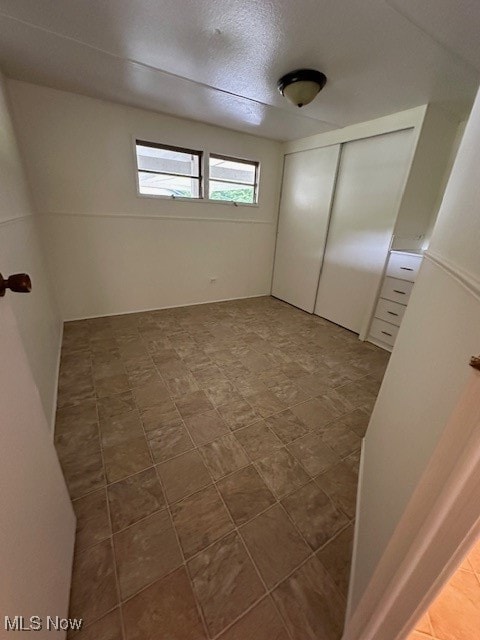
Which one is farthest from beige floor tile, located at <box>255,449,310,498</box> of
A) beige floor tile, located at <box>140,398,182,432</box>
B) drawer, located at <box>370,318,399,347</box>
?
drawer, located at <box>370,318,399,347</box>

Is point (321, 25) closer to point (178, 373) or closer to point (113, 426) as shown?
point (178, 373)

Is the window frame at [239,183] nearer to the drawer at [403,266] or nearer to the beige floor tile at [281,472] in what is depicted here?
the drawer at [403,266]

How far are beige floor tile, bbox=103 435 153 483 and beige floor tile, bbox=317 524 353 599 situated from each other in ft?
3.18

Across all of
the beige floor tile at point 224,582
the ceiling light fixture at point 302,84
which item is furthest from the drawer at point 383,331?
the beige floor tile at point 224,582

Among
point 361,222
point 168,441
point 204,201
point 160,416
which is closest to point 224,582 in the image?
point 168,441

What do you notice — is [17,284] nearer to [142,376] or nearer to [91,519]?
[91,519]

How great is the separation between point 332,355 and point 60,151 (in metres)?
3.45

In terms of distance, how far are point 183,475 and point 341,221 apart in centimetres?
311

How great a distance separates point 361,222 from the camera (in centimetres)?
291

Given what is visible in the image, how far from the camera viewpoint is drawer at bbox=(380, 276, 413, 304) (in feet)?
8.41

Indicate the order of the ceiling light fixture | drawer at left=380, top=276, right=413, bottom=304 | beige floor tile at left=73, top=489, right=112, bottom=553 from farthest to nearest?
drawer at left=380, top=276, right=413, bottom=304 < the ceiling light fixture < beige floor tile at left=73, top=489, right=112, bottom=553

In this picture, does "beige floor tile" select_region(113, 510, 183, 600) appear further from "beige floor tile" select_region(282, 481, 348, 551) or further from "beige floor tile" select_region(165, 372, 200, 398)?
"beige floor tile" select_region(165, 372, 200, 398)

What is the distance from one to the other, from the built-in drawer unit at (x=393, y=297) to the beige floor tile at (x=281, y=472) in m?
1.94

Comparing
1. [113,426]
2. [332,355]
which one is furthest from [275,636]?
[332,355]
